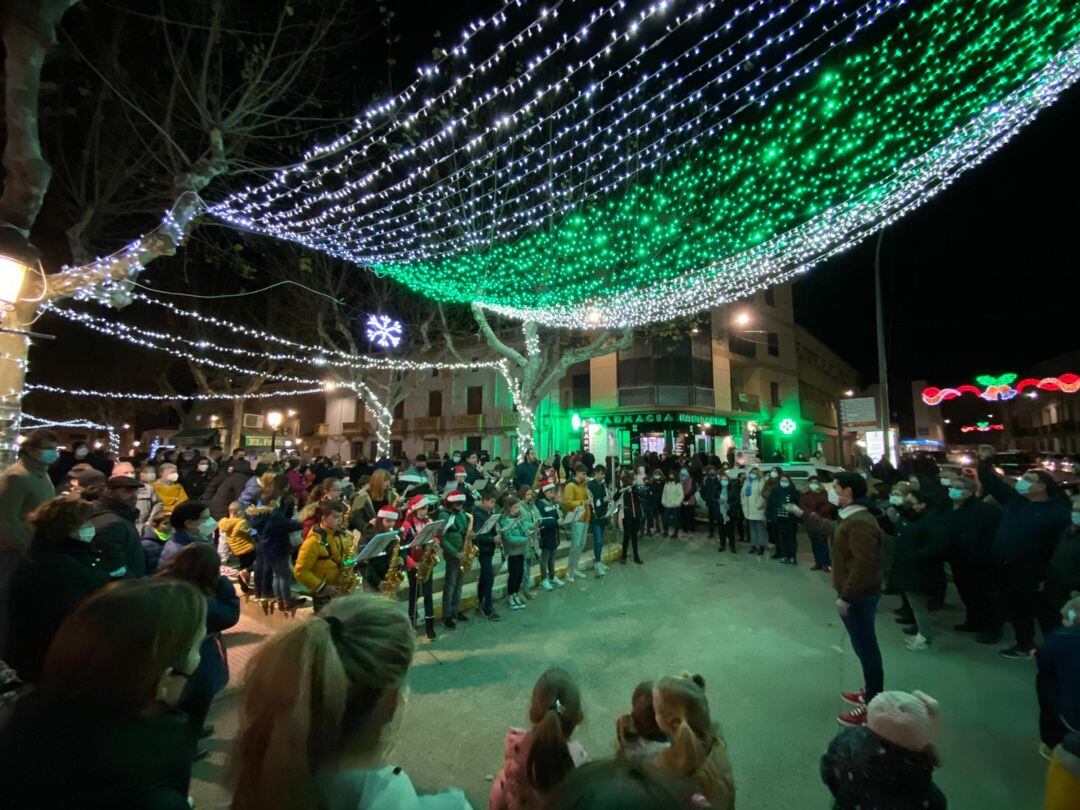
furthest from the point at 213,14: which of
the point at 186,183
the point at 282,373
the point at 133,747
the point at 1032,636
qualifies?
the point at 282,373

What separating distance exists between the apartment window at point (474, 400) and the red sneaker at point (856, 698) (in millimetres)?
27744

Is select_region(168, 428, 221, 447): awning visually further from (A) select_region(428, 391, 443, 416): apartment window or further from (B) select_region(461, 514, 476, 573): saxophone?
(B) select_region(461, 514, 476, 573): saxophone

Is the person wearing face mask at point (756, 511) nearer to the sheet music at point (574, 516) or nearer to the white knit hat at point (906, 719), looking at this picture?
the sheet music at point (574, 516)

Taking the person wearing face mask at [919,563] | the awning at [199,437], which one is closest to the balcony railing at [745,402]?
the person wearing face mask at [919,563]

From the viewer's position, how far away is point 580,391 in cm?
2723

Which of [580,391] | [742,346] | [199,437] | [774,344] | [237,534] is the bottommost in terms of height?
[237,534]

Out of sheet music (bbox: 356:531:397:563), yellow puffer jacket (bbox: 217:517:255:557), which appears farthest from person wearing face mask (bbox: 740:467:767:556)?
yellow puffer jacket (bbox: 217:517:255:557)

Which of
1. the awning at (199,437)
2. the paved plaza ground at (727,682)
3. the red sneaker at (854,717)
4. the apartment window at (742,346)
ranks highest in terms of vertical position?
the apartment window at (742,346)

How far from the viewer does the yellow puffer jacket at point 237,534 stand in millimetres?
6641

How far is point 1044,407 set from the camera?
39.8 meters

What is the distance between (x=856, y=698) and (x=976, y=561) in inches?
122

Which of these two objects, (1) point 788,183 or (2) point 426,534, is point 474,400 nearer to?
(1) point 788,183

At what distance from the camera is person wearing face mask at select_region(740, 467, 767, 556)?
1025cm

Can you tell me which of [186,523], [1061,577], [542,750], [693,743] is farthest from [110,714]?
[1061,577]
